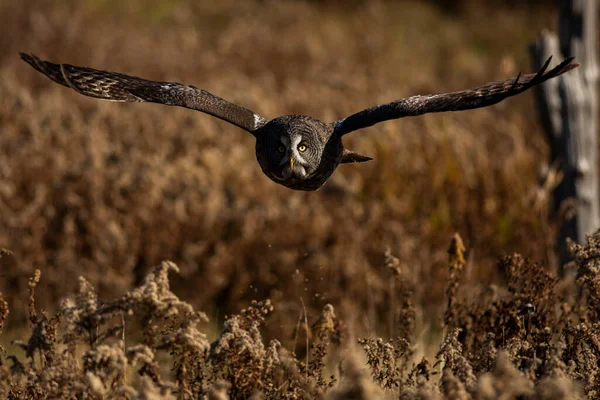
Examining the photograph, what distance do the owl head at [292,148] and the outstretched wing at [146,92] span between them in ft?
0.46

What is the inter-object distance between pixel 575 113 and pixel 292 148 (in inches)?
120

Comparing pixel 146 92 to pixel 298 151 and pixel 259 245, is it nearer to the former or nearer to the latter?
pixel 298 151

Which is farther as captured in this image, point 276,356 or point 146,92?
point 146,92

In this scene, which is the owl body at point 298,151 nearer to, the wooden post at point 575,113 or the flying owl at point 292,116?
the flying owl at point 292,116

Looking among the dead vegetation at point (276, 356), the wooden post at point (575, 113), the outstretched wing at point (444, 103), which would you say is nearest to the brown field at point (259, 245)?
the dead vegetation at point (276, 356)

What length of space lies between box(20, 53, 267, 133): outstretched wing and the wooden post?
9.05 ft

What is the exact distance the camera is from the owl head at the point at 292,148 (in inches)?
136

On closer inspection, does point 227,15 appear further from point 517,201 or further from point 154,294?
point 154,294

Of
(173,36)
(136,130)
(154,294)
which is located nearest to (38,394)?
(154,294)

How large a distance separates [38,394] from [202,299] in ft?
13.1

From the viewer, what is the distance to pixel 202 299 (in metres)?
7.12

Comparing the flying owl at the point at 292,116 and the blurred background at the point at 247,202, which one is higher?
the blurred background at the point at 247,202

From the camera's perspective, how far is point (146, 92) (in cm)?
365

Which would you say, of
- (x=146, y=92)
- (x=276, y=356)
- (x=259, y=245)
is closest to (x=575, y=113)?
(x=259, y=245)
